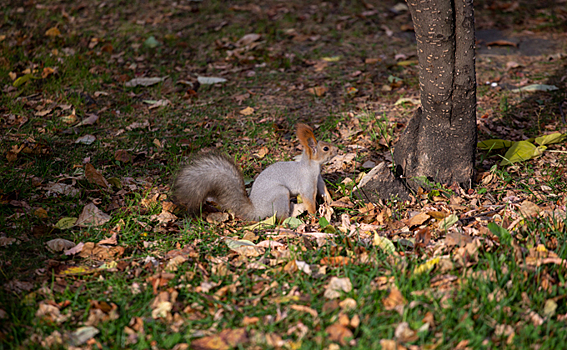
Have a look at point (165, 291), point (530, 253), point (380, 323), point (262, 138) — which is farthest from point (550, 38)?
point (165, 291)

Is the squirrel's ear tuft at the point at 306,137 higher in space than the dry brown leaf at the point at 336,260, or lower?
higher

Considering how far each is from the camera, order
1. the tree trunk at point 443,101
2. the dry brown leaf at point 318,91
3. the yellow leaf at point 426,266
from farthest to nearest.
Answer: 1. the dry brown leaf at point 318,91
2. the tree trunk at point 443,101
3. the yellow leaf at point 426,266

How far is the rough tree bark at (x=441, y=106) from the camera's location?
3223 mm

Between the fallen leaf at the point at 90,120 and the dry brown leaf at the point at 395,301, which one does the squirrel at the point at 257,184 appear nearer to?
the dry brown leaf at the point at 395,301

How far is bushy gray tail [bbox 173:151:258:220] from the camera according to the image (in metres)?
3.32

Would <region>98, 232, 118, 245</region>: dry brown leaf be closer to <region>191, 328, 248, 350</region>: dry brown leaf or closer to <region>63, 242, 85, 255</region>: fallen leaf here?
<region>63, 242, 85, 255</region>: fallen leaf

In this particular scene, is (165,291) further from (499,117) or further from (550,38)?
(550,38)

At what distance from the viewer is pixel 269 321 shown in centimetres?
235

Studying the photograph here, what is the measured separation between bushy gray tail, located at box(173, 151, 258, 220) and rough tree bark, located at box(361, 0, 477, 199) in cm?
99

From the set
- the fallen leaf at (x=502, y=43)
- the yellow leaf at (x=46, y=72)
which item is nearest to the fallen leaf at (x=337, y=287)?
the yellow leaf at (x=46, y=72)

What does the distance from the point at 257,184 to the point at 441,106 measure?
4.95 ft

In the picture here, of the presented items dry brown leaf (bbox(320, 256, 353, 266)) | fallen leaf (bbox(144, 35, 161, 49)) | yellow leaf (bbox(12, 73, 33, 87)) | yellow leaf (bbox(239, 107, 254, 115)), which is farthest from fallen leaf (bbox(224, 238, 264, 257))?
fallen leaf (bbox(144, 35, 161, 49))

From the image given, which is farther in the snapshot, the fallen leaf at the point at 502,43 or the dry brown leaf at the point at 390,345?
the fallen leaf at the point at 502,43

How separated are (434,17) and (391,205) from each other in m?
1.37
